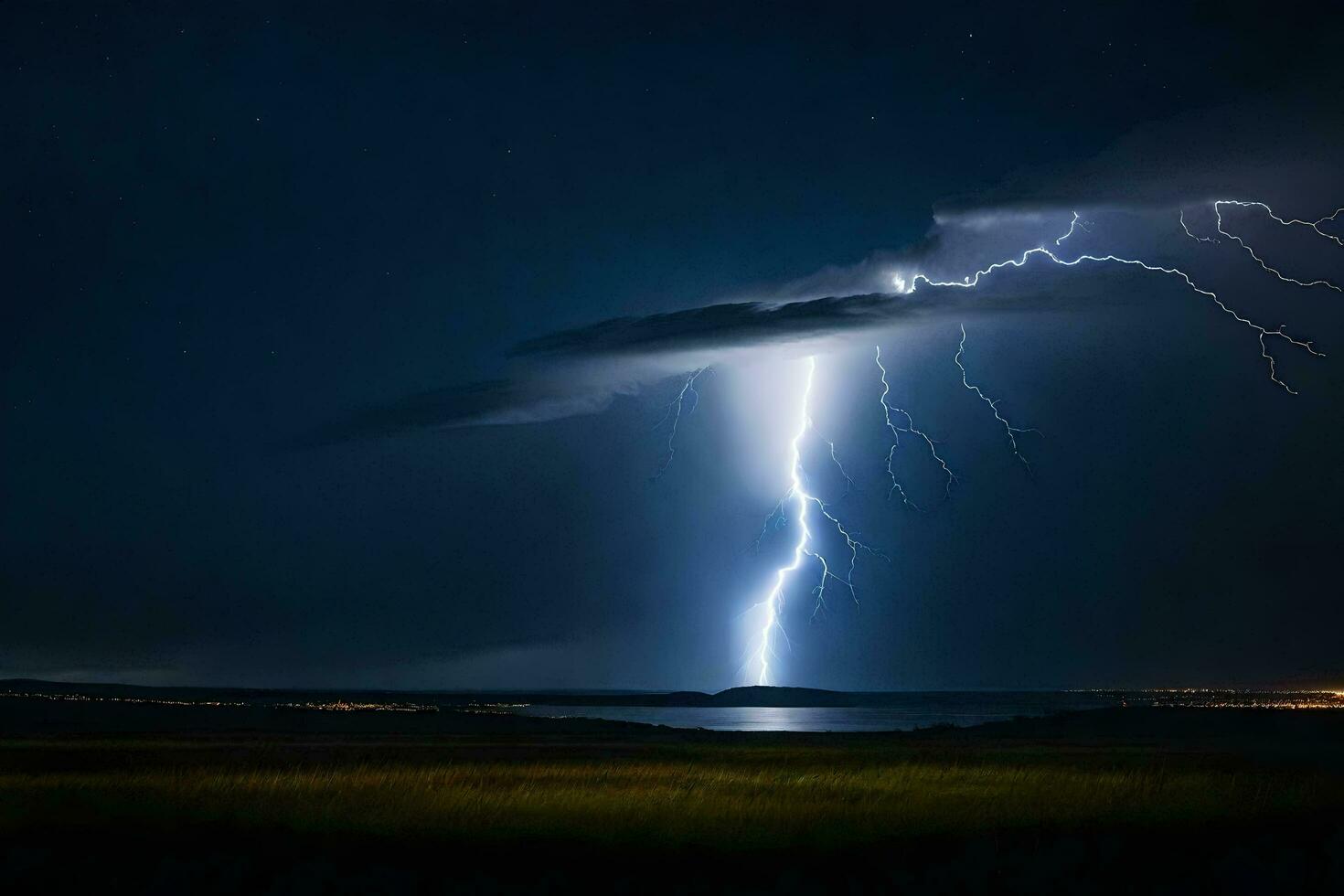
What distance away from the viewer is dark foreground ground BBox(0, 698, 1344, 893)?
1521 centimetres

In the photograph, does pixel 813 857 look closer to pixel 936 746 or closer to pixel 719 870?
pixel 719 870

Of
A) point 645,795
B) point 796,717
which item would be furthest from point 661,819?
point 796,717

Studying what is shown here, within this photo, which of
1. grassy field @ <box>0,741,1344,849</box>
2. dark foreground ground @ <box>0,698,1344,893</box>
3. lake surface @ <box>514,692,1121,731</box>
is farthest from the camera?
lake surface @ <box>514,692,1121,731</box>

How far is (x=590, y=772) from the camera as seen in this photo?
99.1ft

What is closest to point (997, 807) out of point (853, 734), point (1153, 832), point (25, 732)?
point (1153, 832)

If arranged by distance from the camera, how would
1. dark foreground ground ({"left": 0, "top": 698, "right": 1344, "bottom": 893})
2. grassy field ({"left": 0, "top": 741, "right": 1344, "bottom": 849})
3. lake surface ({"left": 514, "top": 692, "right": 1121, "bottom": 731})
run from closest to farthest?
1. dark foreground ground ({"left": 0, "top": 698, "right": 1344, "bottom": 893})
2. grassy field ({"left": 0, "top": 741, "right": 1344, "bottom": 849})
3. lake surface ({"left": 514, "top": 692, "right": 1121, "bottom": 731})

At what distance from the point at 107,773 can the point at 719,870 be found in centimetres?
1774

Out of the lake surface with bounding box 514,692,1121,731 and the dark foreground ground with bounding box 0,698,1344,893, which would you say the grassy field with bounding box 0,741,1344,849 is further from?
the lake surface with bounding box 514,692,1121,731

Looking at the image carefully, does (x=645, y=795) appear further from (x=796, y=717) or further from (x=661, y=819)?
(x=796, y=717)

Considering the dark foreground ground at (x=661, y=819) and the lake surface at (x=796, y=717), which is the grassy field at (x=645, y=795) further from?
the lake surface at (x=796, y=717)

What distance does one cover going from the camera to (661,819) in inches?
820

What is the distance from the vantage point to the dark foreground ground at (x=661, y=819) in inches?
599

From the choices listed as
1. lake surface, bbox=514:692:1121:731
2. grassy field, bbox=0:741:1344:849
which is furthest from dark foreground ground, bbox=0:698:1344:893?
lake surface, bbox=514:692:1121:731

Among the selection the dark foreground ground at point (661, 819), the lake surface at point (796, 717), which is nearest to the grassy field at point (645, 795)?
the dark foreground ground at point (661, 819)
